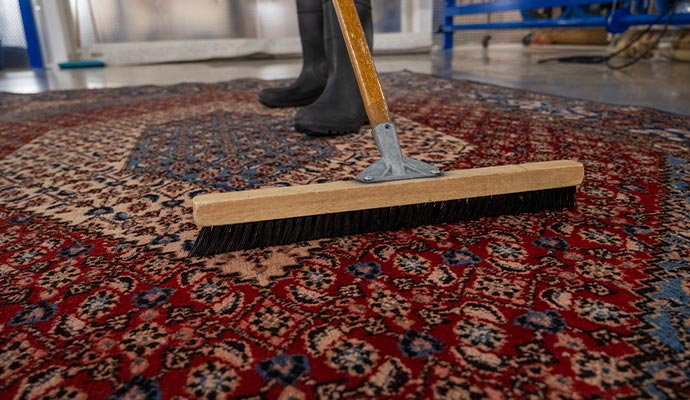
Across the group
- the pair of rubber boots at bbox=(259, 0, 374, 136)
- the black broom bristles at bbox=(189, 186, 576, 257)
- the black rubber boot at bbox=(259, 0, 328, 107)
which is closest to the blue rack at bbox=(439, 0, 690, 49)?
the black rubber boot at bbox=(259, 0, 328, 107)

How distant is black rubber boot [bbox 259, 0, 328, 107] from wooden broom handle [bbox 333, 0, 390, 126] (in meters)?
0.85

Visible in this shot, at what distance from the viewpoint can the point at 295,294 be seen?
55cm

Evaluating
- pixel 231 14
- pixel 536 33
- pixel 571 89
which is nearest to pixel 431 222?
pixel 571 89

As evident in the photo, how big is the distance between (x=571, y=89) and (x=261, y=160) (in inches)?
61.7

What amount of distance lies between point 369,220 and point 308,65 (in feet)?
3.85

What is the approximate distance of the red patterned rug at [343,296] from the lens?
415 millimetres

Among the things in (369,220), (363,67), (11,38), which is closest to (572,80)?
(363,67)

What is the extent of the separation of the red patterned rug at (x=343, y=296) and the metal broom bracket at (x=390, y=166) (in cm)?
8

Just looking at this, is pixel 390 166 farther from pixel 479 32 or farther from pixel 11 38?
pixel 479 32

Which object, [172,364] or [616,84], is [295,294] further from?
[616,84]

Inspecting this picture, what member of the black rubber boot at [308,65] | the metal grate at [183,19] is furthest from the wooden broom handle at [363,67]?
the metal grate at [183,19]

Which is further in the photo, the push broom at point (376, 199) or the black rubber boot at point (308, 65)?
the black rubber boot at point (308, 65)

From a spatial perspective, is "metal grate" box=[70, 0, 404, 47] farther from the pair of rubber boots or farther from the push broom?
the push broom

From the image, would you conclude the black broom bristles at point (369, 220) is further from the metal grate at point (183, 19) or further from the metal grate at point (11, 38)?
the metal grate at point (11, 38)
